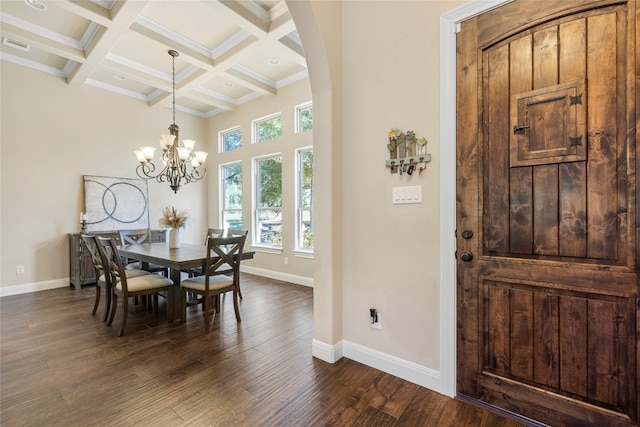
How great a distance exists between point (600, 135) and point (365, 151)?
4.31ft

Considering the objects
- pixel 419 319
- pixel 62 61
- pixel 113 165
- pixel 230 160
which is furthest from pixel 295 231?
pixel 62 61

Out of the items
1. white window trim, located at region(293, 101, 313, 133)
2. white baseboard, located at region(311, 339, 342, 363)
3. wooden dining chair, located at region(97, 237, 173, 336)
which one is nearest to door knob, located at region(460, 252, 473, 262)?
white baseboard, located at region(311, 339, 342, 363)

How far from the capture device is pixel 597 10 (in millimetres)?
1411

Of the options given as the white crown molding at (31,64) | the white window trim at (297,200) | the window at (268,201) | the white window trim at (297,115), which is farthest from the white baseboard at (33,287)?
the white window trim at (297,115)

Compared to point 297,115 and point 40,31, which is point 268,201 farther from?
point 40,31

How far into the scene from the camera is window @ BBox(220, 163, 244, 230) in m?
5.98

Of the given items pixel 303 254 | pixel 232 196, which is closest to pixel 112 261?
pixel 303 254

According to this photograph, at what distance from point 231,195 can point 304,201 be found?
2122mm

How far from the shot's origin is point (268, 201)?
213 inches

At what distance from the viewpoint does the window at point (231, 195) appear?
598cm

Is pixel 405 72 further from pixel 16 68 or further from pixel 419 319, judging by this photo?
pixel 16 68

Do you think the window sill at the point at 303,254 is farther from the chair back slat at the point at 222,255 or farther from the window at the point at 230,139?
the window at the point at 230,139

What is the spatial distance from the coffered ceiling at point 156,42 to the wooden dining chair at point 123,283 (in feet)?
8.10

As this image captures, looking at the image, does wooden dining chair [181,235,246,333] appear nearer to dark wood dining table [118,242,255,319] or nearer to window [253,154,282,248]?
dark wood dining table [118,242,255,319]
